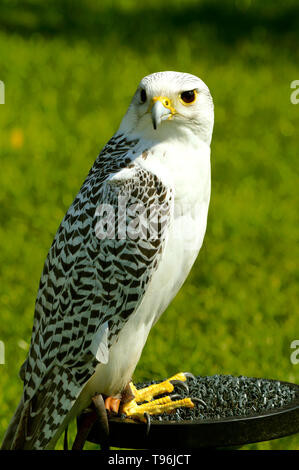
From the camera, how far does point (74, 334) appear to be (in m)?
3.01

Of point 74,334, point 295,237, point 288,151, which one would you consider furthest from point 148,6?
point 74,334

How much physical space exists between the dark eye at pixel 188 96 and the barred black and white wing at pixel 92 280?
0.26 m

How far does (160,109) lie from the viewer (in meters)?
2.82

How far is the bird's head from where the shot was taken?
2.90m

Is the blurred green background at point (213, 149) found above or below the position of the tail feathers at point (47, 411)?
above

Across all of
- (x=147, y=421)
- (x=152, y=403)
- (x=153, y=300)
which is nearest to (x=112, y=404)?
(x=152, y=403)

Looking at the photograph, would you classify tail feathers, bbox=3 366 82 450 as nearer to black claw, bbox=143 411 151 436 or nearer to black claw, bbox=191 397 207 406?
black claw, bbox=143 411 151 436

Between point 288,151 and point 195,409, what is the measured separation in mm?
5480

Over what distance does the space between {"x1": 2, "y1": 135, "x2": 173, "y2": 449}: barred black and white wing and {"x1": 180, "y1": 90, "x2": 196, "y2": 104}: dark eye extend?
0.86 ft

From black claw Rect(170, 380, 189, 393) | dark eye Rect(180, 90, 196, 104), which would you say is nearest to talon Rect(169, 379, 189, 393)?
black claw Rect(170, 380, 189, 393)

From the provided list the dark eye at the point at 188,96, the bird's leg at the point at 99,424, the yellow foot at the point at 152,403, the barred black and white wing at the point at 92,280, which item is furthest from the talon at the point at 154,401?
the dark eye at the point at 188,96

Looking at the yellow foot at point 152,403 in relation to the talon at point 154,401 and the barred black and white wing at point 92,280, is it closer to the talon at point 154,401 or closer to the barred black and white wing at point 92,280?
the talon at point 154,401

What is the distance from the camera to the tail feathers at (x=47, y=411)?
3.00m
